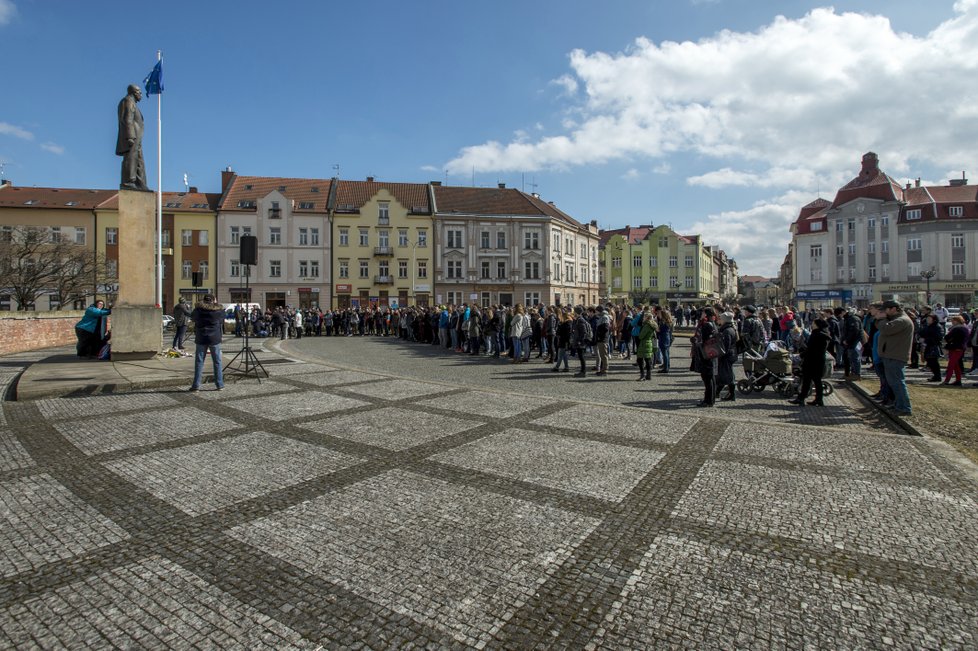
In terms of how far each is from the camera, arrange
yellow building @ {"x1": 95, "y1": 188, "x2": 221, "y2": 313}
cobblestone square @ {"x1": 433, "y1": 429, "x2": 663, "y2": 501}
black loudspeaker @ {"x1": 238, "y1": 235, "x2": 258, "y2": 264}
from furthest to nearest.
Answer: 1. yellow building @ {"x1": 95, "y1": 188, "x2": 221, "y2": 313}
2. black loudspeaker @ {"x1": 238, "y1": 235, "x2": 258, "y2": 264}
3. cobblestone square @ {"x1": 433, "y1": 429, "x2": 663, "y2": 501}

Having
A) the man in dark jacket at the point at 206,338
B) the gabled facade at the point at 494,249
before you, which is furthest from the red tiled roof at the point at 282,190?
the man in dark jacket at the point at 206,338

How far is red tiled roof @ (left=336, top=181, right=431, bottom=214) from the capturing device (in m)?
54.4

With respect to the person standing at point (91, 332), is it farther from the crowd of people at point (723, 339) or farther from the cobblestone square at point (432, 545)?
the cobblestone square at point (432, 545)

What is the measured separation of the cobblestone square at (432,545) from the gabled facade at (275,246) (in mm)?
49592

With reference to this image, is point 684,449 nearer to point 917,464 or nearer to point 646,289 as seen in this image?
point 917,464

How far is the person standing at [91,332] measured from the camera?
14188 mm

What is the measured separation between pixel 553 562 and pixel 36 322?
81.8 ft

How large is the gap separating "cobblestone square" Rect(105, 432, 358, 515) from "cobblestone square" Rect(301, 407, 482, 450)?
0.65 metres

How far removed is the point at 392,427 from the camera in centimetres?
723

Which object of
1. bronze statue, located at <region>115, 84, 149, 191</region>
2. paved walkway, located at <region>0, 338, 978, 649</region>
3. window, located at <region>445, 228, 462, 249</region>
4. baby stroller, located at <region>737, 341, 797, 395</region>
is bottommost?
paved walkway, located at <region>0, 338, 978, 649</region>

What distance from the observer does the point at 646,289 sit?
82250 millimetres

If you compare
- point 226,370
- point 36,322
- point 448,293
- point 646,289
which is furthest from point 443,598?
point 646,289

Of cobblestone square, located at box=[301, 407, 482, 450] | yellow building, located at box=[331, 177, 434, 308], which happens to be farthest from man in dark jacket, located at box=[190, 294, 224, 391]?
yellow building, located at box=[331, 177, 434, 308]

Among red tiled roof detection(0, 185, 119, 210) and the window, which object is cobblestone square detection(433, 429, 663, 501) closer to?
the window
